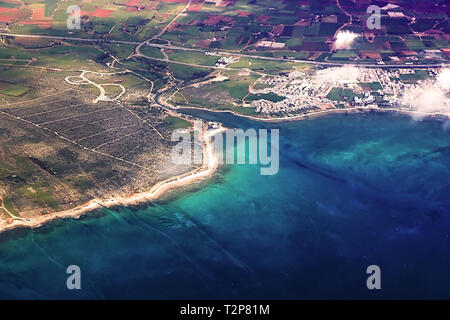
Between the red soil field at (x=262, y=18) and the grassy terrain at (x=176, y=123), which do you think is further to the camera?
the red soil field at (x=262, y=18)

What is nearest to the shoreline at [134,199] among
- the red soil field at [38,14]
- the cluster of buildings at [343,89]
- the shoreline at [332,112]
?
the shoreline at [332,112]

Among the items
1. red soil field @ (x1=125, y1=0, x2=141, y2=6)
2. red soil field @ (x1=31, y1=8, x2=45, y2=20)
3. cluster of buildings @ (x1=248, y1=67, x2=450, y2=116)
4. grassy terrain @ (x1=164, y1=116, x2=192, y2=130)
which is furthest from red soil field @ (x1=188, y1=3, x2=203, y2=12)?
grassy terrain @ (x1=164, y1=116, x2=192, y2=130)

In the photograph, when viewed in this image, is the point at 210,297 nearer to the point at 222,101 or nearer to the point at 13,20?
the point at 222,101

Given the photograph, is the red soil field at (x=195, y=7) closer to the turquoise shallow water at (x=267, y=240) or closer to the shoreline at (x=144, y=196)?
the shoreline at (x=144, y=196)

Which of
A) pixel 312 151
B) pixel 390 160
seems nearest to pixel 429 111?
pixel 390 160

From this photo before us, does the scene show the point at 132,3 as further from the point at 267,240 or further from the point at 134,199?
the point at 267,240
